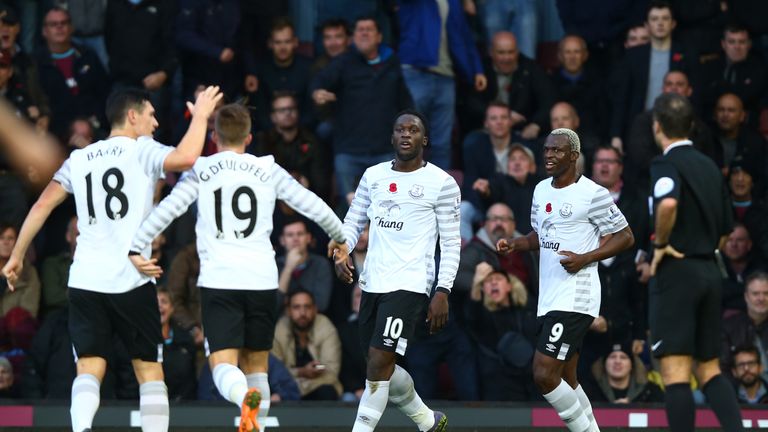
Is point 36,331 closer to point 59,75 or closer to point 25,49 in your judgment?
point 59,75

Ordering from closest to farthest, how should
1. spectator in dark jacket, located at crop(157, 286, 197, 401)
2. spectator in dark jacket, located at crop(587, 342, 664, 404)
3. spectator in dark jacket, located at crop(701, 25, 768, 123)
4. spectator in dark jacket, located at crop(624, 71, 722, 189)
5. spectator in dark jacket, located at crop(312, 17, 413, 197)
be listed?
spectator in dark jacket, located at crop(157, 286, 197, 401)
spectator in dark jacket, located at crop(587, 342, 664, 404)
spectator in dark jacket, located at crop(624, 71, 722, 189)
spectator in dark jacket, located at crop(312, 17, 413, 197)
spectator in dark jacket, located at crop(701, 25, 768, 123)

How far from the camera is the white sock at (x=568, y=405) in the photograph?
32.1 feet

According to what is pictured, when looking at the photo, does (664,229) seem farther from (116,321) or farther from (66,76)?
(66,76)

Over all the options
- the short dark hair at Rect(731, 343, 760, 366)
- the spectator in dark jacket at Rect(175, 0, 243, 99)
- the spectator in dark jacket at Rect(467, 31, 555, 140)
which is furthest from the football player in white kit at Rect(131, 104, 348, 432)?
the spectator in dark jacket at Rect(467, 31, 555, 140)

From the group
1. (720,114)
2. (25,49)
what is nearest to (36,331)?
(25,49)

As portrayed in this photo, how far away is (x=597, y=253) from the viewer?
9.73 m

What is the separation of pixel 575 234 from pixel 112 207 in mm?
2904

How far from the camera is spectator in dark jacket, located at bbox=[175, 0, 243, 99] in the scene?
1519 cm

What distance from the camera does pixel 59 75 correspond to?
14914 mm

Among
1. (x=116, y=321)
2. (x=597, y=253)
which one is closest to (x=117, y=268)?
(x=116, y=321)

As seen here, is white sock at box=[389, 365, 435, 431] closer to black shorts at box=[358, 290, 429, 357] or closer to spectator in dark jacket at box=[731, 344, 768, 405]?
black shorts at box=[358, 290, 429, 357]

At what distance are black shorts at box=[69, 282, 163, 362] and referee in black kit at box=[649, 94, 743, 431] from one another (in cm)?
321

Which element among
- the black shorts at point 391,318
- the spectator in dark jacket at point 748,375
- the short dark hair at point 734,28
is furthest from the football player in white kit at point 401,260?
the short dark hair at point 734,28

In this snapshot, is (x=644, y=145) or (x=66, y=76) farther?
(x=66, y=76)
